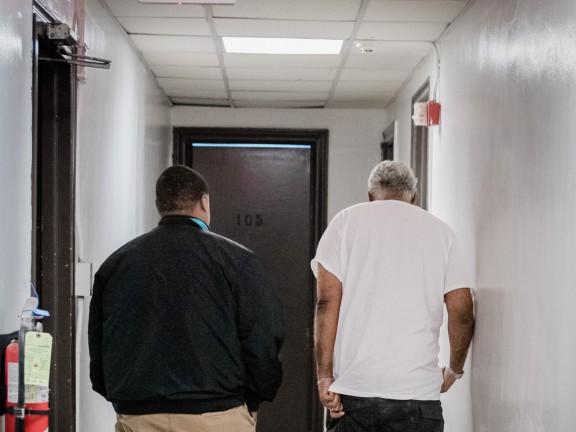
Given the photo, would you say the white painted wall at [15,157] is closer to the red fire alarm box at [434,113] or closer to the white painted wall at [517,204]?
the white painted wall at [517,204]

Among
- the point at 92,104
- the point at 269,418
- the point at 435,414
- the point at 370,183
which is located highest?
the point at 92,104

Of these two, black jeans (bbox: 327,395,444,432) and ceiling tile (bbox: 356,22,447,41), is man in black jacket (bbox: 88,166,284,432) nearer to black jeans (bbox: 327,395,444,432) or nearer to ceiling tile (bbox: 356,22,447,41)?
black jeans (bbox: 327,395,444,432)

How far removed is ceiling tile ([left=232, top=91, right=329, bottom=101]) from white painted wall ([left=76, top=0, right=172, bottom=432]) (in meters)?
0.80

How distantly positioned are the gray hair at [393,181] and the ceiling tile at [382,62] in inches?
58.4

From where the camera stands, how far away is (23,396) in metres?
1.88

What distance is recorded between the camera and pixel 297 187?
600 cm

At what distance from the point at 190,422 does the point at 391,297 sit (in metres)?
0.71

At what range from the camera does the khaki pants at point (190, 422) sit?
226cm

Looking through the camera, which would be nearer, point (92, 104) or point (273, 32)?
point (92, 104)

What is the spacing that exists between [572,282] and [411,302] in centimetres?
70

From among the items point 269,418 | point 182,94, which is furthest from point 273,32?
point 269,418

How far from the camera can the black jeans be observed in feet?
8.28

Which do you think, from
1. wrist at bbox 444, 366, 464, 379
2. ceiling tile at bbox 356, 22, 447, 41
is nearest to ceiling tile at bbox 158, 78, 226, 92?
ceiling tile at bbox 356, 22, 447, 41

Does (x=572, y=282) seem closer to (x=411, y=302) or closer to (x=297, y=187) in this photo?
(x=411, y=302)
